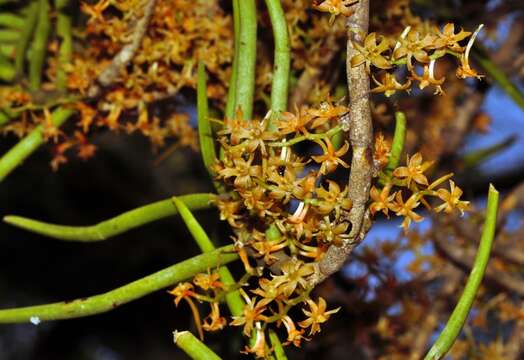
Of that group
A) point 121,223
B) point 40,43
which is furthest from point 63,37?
point 121,223

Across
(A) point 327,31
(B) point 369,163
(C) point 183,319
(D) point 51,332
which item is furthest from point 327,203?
(D) point 51,332

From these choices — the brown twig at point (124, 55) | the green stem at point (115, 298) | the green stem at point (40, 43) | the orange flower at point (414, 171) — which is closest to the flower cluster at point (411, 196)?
the orange flower at point (414, 171)

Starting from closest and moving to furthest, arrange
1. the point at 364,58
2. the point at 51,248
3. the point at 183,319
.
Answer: the point at 364,58 < the point at 183,319 < the point at 51,248

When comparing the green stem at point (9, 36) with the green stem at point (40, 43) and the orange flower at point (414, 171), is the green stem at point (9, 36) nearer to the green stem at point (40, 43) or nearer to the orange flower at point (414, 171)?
the green stem at point (40, 43)

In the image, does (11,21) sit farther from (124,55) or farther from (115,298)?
(115,298)

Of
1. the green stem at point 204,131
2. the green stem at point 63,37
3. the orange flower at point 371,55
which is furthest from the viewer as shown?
the green stem at point 63,37

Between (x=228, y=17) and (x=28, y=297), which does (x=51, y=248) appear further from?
(x=228, y=17)

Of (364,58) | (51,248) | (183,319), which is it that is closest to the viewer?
(364,58)
